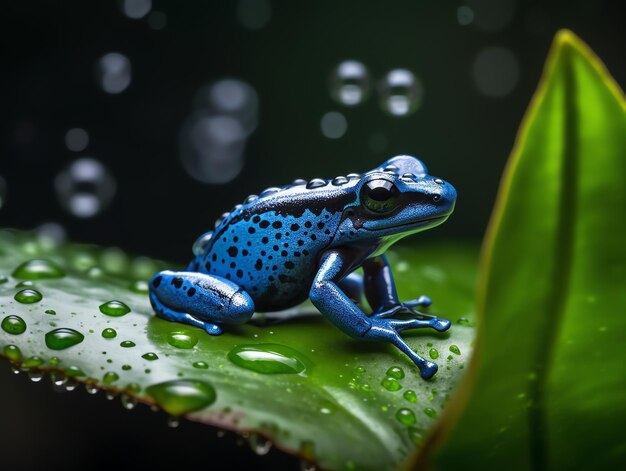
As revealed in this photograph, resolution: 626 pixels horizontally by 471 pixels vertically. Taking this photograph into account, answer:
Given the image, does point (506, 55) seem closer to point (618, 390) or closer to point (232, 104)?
point (232, 104)

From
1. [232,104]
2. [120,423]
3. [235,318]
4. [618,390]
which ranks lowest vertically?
[120,423]

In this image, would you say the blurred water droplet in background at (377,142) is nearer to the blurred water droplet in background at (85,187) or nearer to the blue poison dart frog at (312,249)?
the blurred water droplet in background at (85,187)

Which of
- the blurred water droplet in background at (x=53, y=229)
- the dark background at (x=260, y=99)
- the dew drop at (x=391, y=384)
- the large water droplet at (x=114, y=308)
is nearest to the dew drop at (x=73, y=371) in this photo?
the large water droplet at (x=114, y=308)

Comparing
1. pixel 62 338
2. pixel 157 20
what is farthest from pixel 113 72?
pixel 62 338

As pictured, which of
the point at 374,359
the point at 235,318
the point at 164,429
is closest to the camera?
the point at 374,359

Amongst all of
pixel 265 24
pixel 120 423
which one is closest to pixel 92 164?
pixel 265 24
